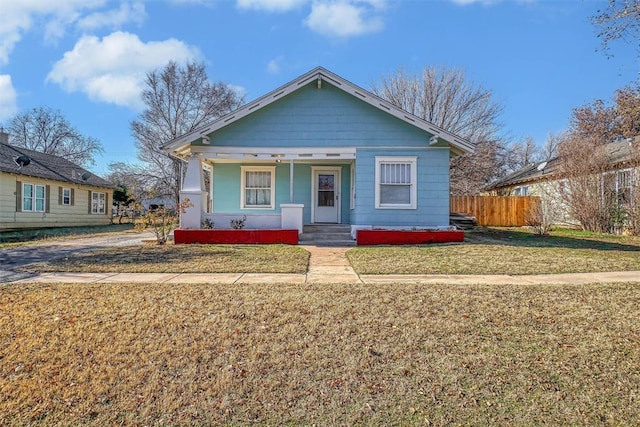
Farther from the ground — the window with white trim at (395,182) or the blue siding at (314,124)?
the blue siding at (314,124)

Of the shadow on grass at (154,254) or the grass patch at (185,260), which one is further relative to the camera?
the shadow on grass at (154,254)

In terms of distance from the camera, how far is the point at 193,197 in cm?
1152

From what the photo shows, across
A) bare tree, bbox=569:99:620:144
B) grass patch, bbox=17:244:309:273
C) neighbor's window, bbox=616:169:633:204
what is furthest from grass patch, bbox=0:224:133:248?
bare tree, bbox=569:99:620:144

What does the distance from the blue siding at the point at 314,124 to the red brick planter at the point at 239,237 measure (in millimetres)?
3069

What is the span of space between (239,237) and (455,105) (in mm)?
19453

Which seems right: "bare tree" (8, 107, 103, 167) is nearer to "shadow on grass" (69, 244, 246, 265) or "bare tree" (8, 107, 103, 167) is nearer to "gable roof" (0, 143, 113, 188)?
"gable roof" (0, 143, 113, 188)

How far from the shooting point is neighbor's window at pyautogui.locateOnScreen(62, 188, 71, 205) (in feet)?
71.5

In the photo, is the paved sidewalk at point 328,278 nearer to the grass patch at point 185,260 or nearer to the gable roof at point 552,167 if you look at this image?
the grass patch at point 185,260

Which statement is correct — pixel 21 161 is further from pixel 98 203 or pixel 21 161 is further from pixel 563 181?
pixel 563 181

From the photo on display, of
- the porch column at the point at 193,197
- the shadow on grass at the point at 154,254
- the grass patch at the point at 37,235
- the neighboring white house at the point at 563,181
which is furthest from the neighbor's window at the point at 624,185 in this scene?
the grass patch at the point at 37,235

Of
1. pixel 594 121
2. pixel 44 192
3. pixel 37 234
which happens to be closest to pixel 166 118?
pixel 44 192

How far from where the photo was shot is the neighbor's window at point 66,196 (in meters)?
21.8

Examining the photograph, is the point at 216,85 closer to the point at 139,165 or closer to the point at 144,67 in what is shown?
the point at 144,67

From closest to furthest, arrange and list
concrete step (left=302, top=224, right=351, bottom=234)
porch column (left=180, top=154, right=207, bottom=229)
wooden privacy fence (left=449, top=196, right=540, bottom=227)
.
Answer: porch column (left=180, top=154, right=207, bottom=229), concrete step (left=302, top=224, right=351, bottom=234), wooden privacy fence (left=449, top=196, right=540, bottom=227)
